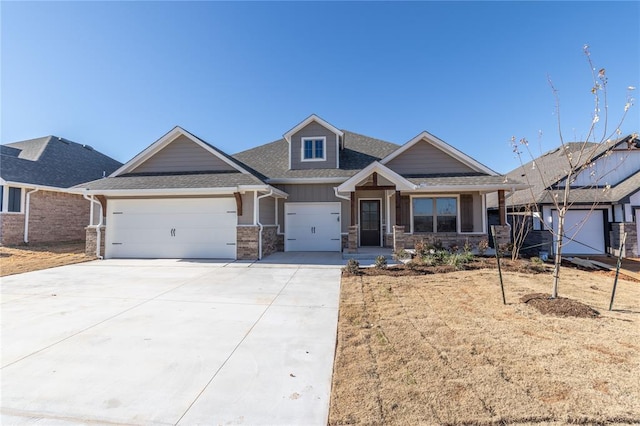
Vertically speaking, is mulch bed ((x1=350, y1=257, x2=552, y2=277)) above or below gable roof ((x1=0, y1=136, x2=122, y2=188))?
below

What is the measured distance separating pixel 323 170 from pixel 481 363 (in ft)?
34.7

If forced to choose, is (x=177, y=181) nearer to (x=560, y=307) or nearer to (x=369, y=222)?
(x=369, y=222)

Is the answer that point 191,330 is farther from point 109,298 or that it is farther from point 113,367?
point 109,298

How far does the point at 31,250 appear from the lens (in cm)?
1237

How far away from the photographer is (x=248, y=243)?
33.9 ft

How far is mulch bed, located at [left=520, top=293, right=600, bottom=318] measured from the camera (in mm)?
4445

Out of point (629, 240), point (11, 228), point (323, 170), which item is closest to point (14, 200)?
point (11, 228)

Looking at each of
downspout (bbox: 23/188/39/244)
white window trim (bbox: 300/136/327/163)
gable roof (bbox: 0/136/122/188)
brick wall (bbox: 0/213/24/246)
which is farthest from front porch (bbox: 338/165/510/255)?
gable roof (bbox: 0/136/122/188)

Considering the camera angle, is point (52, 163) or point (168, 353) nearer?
point (168, 353)

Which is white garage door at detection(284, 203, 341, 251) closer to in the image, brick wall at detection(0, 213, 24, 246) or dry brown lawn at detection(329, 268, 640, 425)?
dry brown lawn at detection(329, 268, 640, 425)

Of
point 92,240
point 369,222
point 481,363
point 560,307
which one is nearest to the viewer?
point 481,363

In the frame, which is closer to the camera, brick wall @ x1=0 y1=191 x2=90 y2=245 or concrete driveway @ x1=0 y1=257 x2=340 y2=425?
concrete driveway @ x1=0 y1=257 x2=340 y2=425

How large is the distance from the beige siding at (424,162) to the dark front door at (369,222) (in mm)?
1933

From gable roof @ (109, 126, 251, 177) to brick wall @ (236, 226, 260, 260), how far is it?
2.87m
